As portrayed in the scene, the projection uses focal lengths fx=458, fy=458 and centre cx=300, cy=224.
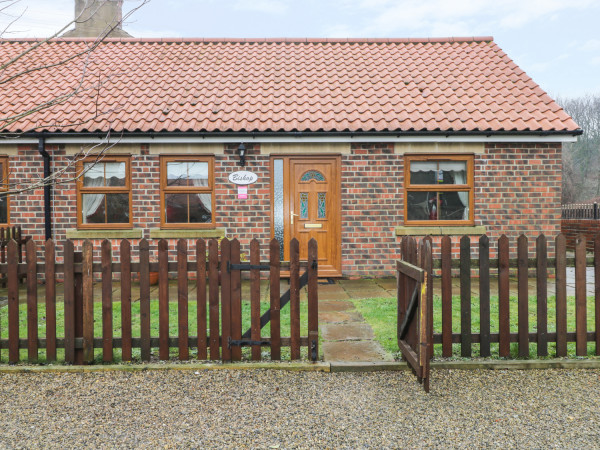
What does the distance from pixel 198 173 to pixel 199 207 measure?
657mm

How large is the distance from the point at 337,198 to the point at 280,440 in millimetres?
6425

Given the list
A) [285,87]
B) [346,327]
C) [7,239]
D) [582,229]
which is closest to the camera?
[346,327]

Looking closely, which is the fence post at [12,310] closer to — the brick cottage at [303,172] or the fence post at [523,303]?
the fence post at [523,303]

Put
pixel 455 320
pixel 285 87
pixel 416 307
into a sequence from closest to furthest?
pixel 416 307, pixel 455 320, pixel 285 87

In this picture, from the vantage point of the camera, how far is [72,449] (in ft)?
8.85

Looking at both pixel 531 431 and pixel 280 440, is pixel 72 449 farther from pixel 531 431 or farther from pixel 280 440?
pixel 531 431

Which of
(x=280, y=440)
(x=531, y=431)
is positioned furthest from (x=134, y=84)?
(x=531, y=431)

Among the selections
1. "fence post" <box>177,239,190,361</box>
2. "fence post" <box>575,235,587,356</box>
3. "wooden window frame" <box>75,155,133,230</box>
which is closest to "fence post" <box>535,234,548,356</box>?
"fence post" <box>575,235,587,356</box>

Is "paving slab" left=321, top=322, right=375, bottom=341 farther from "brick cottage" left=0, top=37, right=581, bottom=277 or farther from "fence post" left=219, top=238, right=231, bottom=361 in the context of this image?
"brick cottage" left=0, top=37, right=581, bottom=277

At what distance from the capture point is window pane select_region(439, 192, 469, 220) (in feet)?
29.4

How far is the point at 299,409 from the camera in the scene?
126 inches

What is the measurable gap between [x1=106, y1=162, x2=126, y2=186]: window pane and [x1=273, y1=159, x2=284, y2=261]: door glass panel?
293 centimetres

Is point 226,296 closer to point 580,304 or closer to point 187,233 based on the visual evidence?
point 580,304

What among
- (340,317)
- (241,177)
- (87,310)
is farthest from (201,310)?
(241,177)
